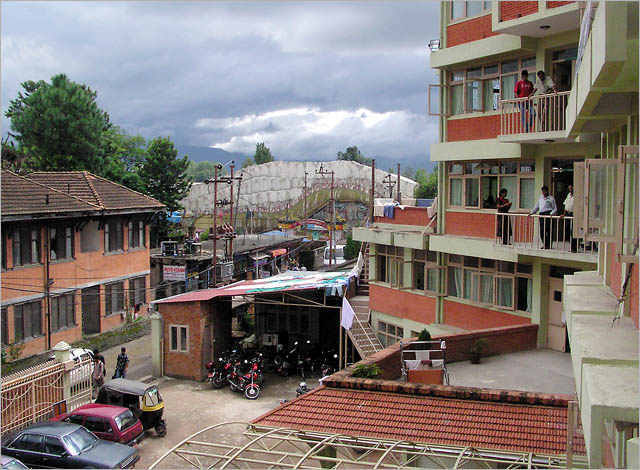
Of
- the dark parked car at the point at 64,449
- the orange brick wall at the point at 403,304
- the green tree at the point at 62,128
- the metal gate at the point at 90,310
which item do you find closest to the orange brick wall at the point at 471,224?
the orange brick wall at the point at 403,304

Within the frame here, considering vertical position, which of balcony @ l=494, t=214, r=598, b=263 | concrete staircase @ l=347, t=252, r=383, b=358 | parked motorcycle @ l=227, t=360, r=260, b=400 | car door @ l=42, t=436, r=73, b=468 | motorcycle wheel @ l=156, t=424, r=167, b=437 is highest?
balcony @ l=494, t=214, r=598, b=263

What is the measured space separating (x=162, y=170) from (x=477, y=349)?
40.1 m

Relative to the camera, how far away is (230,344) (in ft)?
81.1

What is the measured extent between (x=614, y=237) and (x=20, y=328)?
23.3 metres

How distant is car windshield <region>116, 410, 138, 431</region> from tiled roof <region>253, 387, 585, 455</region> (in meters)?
6.51

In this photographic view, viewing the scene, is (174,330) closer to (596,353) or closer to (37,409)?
(37,409)

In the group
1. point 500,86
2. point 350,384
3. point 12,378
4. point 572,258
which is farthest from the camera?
point 500,86

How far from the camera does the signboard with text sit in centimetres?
3494

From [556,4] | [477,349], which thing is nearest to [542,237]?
[477,349]

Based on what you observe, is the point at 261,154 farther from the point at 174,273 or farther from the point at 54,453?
the point at 54,453

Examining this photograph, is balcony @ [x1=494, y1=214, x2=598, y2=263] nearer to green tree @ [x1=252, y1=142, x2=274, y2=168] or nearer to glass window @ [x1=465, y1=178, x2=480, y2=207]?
glass window @ [x1=465, y1=178, x2=480, y2=207]

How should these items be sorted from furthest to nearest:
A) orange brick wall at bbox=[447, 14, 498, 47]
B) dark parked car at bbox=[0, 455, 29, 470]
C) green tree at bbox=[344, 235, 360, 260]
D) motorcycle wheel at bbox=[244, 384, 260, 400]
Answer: green tree at bbox=[344, 235, 360, 260], motorcycle wheel at bbox=[244, 384, 260, 400], orange brick wall at bbox=[447, 14, 498, 47], dark parked car at bbox=[0, 455, 29, 470]

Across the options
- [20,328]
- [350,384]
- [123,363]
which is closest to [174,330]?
[123,363]

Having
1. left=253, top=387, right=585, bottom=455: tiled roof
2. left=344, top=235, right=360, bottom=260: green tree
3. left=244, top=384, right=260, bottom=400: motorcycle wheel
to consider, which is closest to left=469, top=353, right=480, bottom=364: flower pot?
left=253, top=387, right=585, bottom=455: tiled roof
